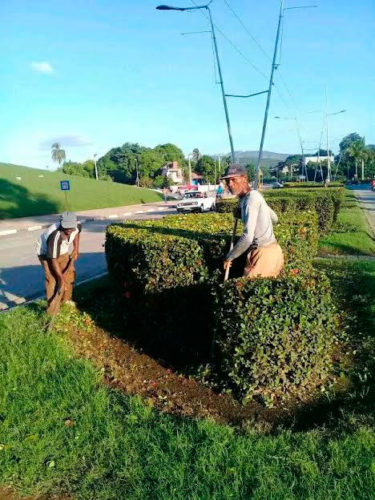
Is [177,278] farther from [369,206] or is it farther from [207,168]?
[207,168]

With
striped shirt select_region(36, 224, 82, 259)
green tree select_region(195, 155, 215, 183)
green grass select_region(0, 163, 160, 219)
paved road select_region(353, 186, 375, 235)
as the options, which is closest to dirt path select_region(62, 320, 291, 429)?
striped shirt select_region(36, 224, 82, 259)

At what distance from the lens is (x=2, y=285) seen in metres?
8.60

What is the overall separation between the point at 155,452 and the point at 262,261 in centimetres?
200

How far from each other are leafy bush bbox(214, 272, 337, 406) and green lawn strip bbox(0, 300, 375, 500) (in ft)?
2.06

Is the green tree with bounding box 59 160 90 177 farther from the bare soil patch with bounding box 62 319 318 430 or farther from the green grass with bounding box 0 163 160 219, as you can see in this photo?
the bare soil patch with bounding box 62 319 318 430

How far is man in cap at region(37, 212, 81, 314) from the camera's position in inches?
217

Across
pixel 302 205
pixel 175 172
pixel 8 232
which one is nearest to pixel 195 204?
pixel 8 232

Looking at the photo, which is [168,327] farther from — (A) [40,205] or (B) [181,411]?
(A) [40,205]

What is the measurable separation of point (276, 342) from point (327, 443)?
3.00 ft

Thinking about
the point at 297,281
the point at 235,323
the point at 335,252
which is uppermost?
the point at 297,281

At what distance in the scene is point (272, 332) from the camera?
3.67 metres

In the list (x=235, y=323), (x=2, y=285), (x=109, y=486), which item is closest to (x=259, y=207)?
(x=235, y=323)

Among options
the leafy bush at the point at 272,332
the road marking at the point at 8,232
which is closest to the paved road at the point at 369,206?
the leafy bush at the point at 272,332

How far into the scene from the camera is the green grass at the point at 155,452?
8.50ft
